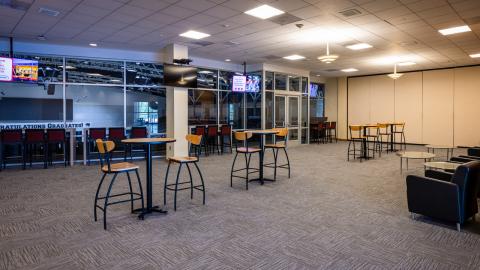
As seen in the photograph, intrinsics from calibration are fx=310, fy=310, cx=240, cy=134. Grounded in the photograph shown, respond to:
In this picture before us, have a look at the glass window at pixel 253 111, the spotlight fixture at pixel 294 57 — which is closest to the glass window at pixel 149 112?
the glass window at pixel 253 111

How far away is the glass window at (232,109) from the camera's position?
38.0 feet

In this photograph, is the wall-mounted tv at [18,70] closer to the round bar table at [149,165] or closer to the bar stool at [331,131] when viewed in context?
the round bar table at [149,165]

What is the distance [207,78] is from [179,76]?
251 centimetres

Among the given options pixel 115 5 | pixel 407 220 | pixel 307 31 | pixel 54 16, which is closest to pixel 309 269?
pixel 407 220

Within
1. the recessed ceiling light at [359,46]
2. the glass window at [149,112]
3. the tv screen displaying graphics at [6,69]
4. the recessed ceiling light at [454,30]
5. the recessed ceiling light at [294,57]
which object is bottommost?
the glass window at [149,112]

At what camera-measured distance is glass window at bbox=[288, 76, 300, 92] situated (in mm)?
12849

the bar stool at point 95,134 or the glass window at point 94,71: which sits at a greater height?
the glass window at point 94,71

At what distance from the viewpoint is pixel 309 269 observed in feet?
8.57

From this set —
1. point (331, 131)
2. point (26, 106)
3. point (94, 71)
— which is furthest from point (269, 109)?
point (26, 106)

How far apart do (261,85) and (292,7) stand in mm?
6231

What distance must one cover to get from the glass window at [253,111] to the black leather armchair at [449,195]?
27.6 feet

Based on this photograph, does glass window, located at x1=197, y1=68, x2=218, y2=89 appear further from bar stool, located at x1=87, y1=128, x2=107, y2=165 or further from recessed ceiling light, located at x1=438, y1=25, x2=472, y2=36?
recessed ceiling light, located at x1=438, y1=25, x2=472, y2=36

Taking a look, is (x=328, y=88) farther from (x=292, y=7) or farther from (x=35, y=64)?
(x=35, y=64)

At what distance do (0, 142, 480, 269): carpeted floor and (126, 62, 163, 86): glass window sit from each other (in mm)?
4586
